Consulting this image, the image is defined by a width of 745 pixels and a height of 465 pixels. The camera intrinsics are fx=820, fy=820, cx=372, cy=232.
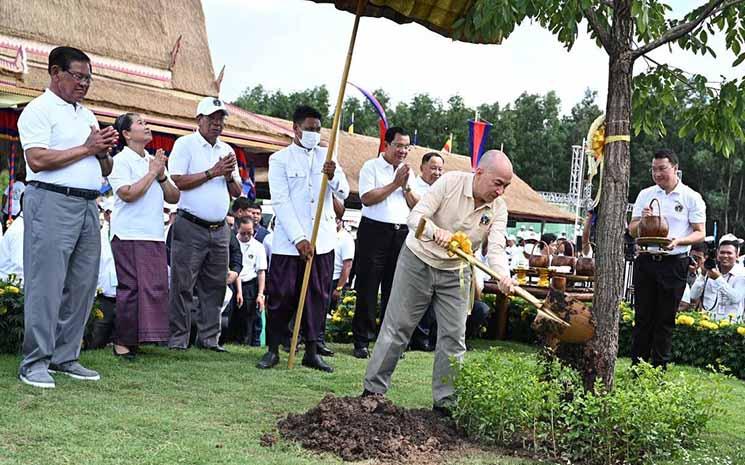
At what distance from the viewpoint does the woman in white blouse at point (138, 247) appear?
270 inches

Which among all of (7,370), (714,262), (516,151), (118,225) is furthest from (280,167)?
(516,151)

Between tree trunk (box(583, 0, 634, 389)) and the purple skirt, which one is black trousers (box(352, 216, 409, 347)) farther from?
tree trunk (box(583, 0, 634, 389))

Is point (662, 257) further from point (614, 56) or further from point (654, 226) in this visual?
point (614, 56)

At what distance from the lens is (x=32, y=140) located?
222 inches

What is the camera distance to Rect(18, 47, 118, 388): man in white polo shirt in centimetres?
567

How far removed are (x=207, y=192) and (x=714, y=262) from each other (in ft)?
25.5

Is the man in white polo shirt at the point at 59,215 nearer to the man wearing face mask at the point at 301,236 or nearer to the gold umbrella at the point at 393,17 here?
the man wearing face mask at the point at 301,236

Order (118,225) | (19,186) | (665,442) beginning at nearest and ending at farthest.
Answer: (665,442), (118,225), (19,186)

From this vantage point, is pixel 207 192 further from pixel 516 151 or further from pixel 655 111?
pixel 516 151

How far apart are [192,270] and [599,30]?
409 centimetres


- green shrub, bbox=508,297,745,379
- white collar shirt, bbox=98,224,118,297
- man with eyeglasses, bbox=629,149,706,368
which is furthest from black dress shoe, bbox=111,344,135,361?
green shrub, bbox=508,297,745,379

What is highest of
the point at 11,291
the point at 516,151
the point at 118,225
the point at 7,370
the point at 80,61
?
the point at 516,151

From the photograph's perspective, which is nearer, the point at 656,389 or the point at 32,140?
the point at 656,389

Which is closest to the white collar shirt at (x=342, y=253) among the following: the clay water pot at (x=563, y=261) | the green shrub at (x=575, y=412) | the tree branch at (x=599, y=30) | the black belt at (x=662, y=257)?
the clay water pot at (x=563, y=261)
